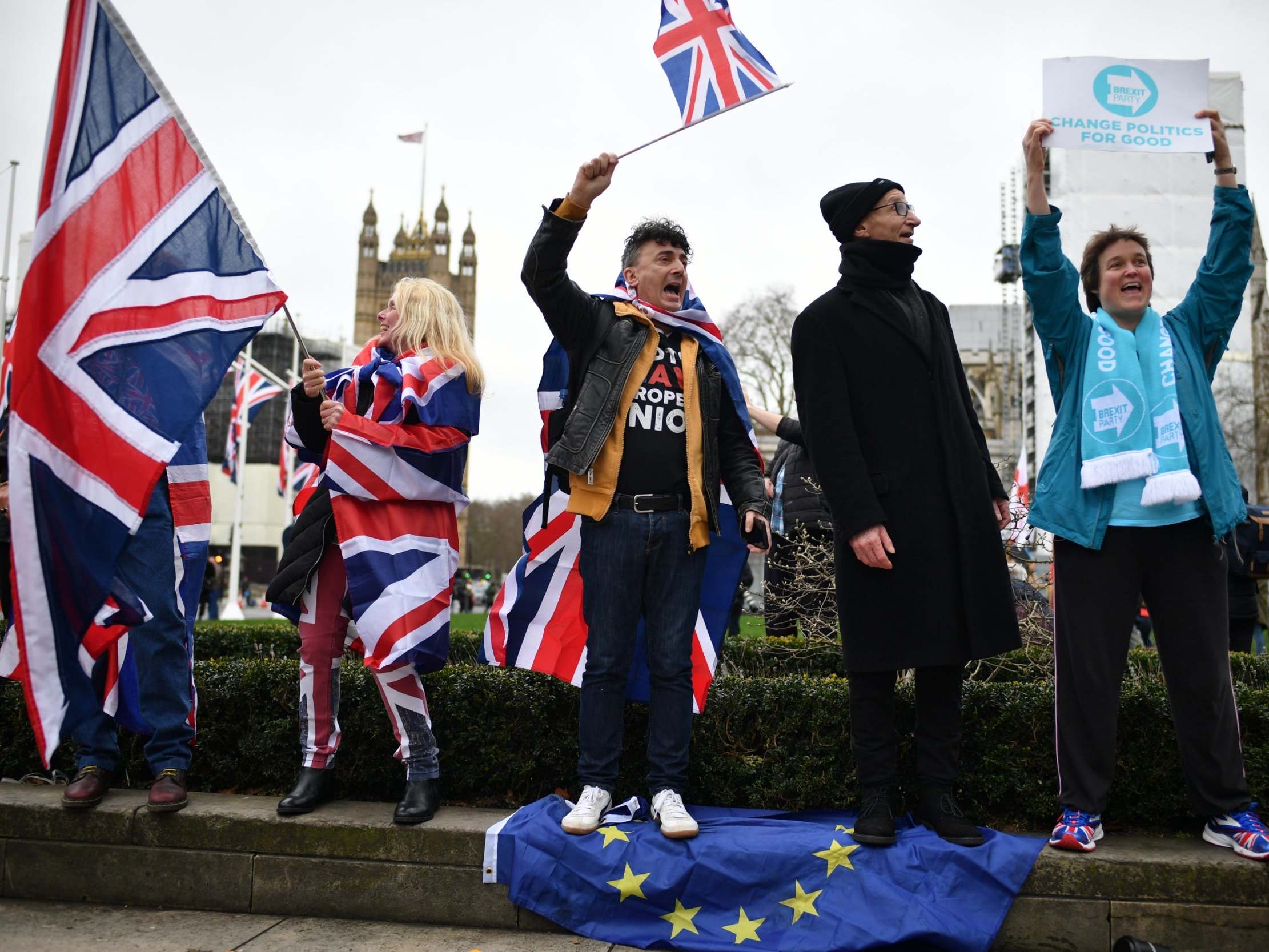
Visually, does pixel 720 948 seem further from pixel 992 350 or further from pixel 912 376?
pixel 992 350

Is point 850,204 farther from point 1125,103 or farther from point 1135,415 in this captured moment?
point 1135,415

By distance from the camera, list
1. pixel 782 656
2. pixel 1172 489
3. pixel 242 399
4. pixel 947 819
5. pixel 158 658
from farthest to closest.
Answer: pixel 242 399 < pixel 782 656 < pixel 158 658 < pixel 947 819 < pixel 1172 489

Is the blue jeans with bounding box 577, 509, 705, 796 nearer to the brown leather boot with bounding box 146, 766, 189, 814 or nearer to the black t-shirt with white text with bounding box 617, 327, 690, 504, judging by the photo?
the black t-shirt with white text with bounding box 617, 327, 690, 504

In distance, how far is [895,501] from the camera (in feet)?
11.5

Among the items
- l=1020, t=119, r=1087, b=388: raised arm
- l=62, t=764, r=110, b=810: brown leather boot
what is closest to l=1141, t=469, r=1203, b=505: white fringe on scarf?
l=1020, t=119, r=1087, b=388: raised arm

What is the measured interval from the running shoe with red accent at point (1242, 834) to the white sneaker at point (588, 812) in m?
1.93

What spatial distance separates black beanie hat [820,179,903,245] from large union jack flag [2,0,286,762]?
199 centimetres

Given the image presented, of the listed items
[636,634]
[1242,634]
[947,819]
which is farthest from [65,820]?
[1242,634]

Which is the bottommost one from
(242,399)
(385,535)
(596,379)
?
(385,535)

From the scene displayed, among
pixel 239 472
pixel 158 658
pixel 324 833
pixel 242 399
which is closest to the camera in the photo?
pixel 324 833

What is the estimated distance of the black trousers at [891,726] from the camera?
3.52m

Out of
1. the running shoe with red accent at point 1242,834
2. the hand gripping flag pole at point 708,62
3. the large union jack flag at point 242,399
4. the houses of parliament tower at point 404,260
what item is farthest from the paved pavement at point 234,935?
the houses of parliament tower at point 404,260

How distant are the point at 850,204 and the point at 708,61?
2.43ft

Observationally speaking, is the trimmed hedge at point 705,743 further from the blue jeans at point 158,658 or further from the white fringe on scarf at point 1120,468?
the white fringe on scarf at point 1120,468
